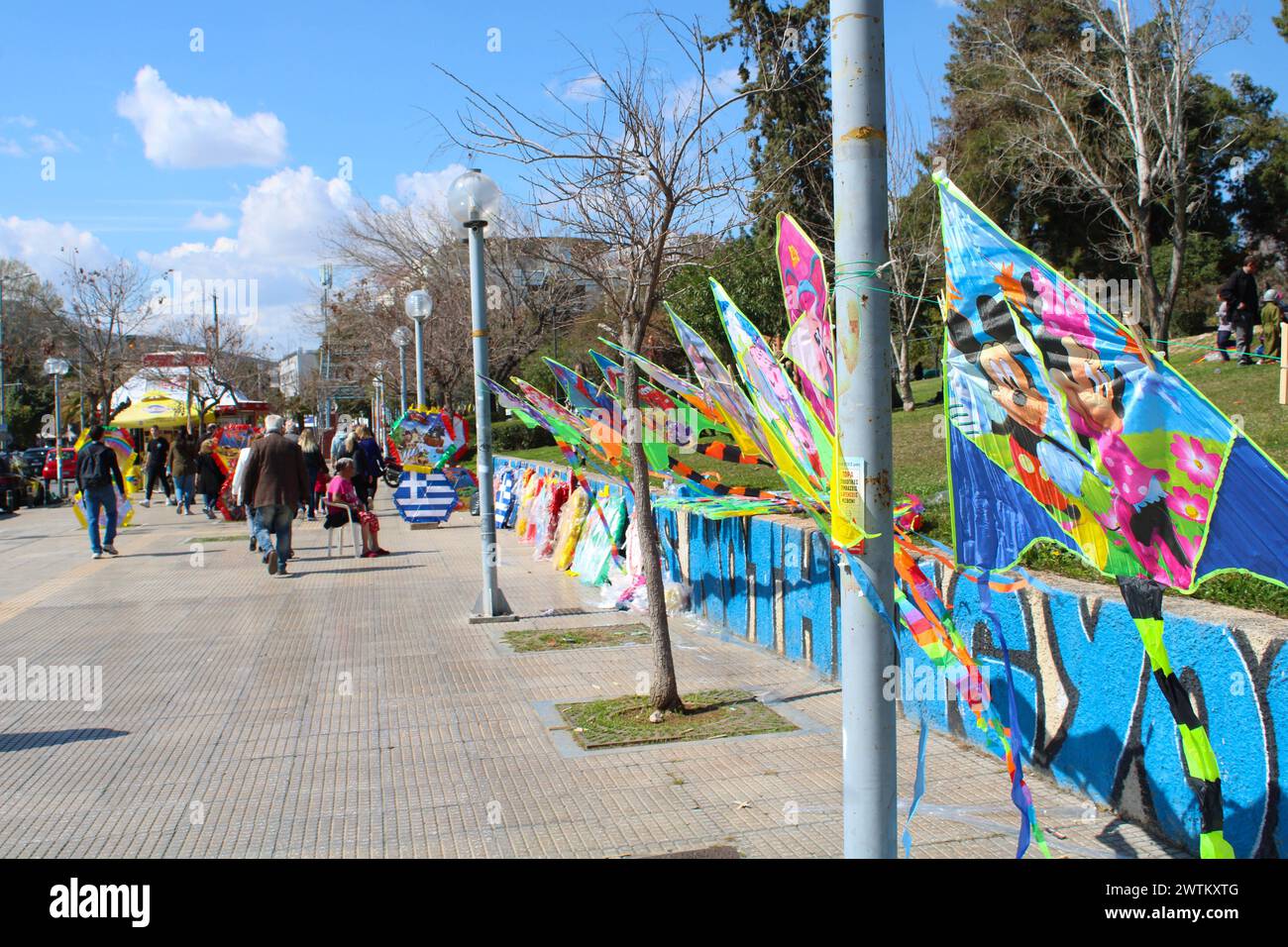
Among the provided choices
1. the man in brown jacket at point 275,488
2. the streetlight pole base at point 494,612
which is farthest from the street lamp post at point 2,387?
the streetlight pole base at point 494,612

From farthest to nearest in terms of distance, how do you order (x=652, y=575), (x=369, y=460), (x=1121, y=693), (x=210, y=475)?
(x=210, y=475) < (x=369, y=460) < (x=652, y=575) < (x=1121, y=693)

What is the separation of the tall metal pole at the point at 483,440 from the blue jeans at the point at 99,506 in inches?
300

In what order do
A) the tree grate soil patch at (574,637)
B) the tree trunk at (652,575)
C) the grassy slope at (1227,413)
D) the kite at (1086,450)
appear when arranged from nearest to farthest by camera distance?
the kite at (1086,450)
the grassy slope at (1227,413)
the tree trunk at (652,575)
the tree grate soil patch at (574,637)

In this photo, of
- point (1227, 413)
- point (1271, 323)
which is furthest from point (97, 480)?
point (1271, 323)

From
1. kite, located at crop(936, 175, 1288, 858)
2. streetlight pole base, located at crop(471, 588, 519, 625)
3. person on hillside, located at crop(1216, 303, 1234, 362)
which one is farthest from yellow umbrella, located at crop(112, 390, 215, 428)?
kite, located at crop(936, 175, 1288, 858)

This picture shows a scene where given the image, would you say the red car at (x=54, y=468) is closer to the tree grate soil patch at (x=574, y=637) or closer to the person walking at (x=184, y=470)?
the person walking at (x=184, y=470)

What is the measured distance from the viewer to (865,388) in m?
3.09

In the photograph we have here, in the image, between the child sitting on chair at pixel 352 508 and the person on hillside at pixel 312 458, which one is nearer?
the child sitting on chair at pixel 352 508

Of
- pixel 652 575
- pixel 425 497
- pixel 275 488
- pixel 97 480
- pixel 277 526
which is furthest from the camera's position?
pixel 425 497

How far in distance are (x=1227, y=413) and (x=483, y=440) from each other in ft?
22.0

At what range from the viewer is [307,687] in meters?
7.51

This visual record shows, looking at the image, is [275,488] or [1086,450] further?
[275,488]

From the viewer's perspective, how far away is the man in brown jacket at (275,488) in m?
12.7

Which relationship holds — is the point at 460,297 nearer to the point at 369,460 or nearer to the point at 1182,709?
the point at 369,460
